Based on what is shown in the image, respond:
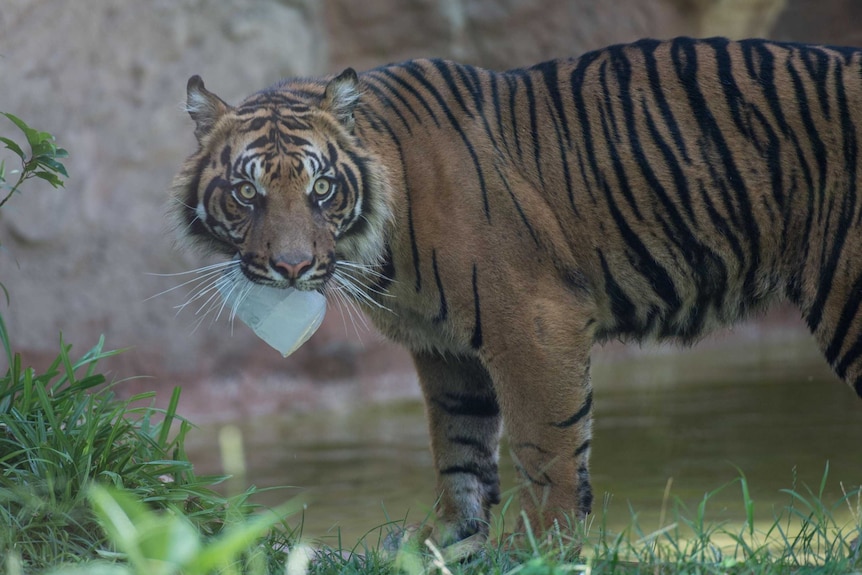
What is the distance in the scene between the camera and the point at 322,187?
3.42 metres

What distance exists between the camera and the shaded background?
7258mm

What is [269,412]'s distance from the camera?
24.7ft

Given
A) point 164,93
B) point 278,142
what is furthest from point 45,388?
point 164,93

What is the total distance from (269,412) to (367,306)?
4.06m

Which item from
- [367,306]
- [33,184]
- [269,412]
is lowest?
[269,412]

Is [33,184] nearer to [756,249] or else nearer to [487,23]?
[487,23]

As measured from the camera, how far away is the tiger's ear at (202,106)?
138 inches

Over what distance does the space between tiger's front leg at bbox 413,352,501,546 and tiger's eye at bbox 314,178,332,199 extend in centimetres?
76

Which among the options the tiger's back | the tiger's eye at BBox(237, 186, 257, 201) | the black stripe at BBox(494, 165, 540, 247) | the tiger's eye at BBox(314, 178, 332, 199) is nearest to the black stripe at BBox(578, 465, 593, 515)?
the tiger's back

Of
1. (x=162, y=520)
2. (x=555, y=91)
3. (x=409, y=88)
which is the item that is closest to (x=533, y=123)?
(x=555, y=91)

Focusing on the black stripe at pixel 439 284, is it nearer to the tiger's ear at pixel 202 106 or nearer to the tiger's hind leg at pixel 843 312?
the tiger's ear at pixel 202 106

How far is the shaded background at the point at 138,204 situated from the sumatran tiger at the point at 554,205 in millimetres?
4019

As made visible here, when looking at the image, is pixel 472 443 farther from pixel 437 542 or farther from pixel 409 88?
pixel 409 88

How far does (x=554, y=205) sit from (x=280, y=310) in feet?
3.10
